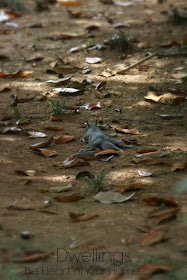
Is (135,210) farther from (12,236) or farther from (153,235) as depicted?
(12,236)

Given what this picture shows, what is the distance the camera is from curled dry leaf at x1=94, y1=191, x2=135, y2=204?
9.46 feet

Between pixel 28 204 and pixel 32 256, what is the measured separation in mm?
599

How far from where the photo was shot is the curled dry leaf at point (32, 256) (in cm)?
220

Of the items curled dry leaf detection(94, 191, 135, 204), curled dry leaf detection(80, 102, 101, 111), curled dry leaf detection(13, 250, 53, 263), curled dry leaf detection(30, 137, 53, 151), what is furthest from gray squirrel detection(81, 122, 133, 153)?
curled dry leaf detection(13, 250, 53, 263)

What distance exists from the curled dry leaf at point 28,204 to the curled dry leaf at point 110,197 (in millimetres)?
316

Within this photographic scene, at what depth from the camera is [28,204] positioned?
279 cm

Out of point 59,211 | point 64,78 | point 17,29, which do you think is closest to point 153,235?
point 59,211

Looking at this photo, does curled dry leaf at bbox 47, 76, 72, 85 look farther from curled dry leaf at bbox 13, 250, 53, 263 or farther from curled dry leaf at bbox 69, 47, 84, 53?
curled dry leaf at bbox 13, 250, 53, 263

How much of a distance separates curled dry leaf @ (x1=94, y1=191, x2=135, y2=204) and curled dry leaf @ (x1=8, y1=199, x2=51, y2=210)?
316 millimetres

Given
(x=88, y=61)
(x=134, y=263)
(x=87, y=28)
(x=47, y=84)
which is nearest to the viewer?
(x=134, y=263)

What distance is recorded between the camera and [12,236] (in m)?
2.39

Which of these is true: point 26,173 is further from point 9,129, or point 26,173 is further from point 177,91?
point 177,91

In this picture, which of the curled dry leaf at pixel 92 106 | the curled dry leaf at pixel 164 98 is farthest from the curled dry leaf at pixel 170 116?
the curled dry leaf at pixel 92 106

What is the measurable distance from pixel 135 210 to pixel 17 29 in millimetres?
5145
